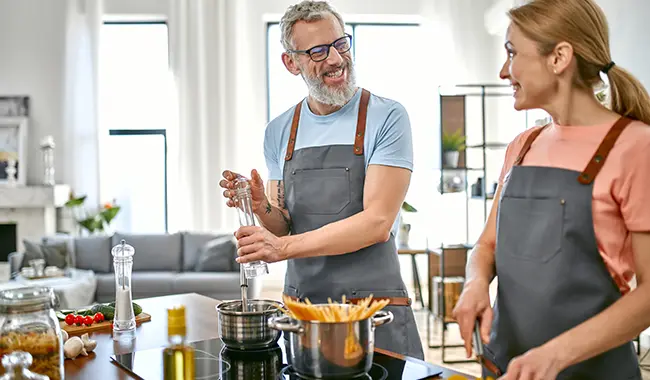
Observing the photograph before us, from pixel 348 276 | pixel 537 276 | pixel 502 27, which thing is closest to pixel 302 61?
pixel 348 276

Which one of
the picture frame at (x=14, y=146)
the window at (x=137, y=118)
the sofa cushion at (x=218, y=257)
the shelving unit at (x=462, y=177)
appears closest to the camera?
the shelving unit at (x=462, y=177)

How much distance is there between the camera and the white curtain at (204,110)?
814 cm

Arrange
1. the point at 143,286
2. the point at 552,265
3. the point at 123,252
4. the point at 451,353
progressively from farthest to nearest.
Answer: the point at 143,286 → the point at 451,353 → the point at 123,252 → the point at 552,265

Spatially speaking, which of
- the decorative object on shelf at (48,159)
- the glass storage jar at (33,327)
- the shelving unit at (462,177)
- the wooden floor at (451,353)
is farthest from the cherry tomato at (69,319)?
the decorative object on shelf at (48,159)

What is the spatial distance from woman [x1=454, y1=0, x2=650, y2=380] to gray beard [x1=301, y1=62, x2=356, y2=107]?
68 cm

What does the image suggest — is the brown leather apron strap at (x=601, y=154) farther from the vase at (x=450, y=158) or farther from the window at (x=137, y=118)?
the window at (x=137, y=118)

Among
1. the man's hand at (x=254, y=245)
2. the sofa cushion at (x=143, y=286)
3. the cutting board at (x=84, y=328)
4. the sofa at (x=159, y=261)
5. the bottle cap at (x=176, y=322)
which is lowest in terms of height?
the sofa cushion at (x=143, y=286)

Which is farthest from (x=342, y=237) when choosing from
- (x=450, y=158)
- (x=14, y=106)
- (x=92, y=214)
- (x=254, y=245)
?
(x=14, y=106)

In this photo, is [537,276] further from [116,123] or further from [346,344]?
[116,123]

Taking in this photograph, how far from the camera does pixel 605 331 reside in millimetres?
1187

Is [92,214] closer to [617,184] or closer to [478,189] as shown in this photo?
[478,189]

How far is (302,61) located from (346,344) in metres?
1.06

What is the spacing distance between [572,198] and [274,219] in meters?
1.01

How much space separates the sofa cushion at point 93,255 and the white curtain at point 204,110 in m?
1.43
